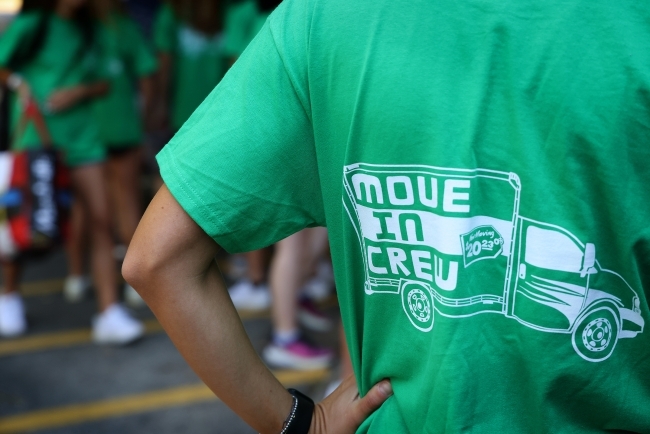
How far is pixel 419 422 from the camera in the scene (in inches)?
42.9

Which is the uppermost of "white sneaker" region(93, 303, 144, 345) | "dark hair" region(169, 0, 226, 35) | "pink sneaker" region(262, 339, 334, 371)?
"dark hair" region(169, 0, 226, 35)

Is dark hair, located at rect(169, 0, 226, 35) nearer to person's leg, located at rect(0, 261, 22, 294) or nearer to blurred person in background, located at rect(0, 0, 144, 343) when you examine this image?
blurred person in background, located at rect(0, 0, 144, 343)

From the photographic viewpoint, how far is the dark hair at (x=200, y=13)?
5.07 metres

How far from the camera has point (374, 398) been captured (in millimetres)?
1180

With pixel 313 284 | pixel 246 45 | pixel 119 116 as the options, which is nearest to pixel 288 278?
pixel 246 45

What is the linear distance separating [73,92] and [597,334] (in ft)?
12.7

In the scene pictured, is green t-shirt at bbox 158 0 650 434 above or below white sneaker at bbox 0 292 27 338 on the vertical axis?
above

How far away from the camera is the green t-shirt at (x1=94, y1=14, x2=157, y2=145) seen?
15.0 feet

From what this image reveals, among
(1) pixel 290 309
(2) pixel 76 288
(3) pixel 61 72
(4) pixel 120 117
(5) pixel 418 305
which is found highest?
(5) pixel 418 305

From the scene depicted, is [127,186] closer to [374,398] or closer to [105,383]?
[105,383]

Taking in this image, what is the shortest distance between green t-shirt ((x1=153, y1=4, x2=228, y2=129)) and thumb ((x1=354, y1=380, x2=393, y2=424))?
4.11 m

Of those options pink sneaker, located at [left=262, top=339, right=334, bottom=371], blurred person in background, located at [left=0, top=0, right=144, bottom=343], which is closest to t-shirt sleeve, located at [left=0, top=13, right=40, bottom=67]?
blurred person in background, located at [left=0, top=0, right=144, bottom=343]

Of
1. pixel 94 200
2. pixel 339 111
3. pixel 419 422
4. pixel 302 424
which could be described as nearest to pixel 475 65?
pixel 339 111

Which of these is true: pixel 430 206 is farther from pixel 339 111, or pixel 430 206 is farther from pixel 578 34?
pixel 578 34
